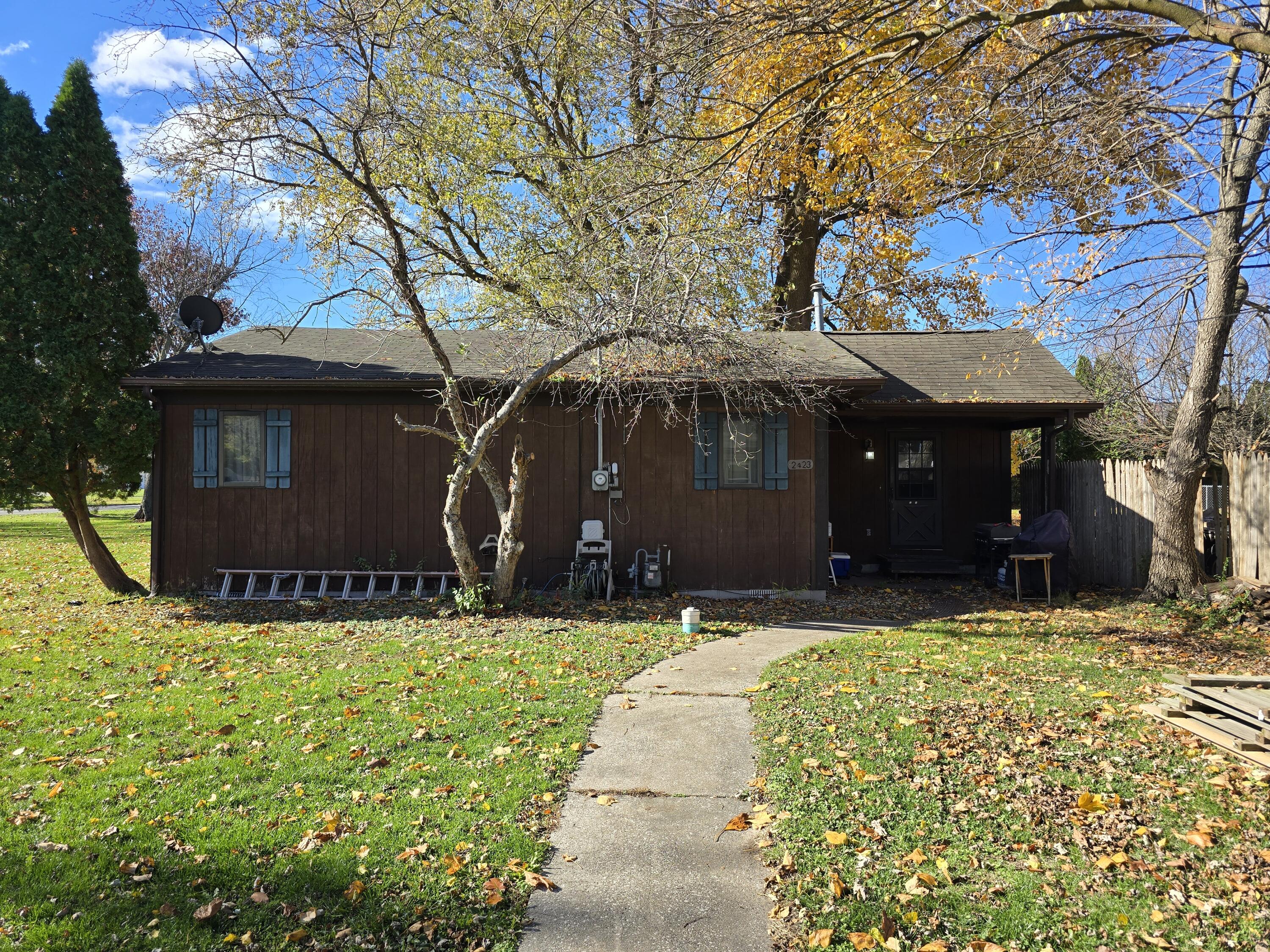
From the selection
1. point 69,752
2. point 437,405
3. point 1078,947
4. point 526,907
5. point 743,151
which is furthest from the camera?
point 437,405

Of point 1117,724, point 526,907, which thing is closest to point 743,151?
point 1117,724

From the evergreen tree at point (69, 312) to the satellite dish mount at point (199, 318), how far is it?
0.84 m

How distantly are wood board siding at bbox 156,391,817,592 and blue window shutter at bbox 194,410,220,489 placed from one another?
0.37 ft

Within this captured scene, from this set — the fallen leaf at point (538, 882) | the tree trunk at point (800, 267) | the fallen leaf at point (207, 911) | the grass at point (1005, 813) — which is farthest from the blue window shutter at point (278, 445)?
the tree trunk at point (800, 267)

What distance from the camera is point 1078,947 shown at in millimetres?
2775

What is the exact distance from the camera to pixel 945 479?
13.1 m

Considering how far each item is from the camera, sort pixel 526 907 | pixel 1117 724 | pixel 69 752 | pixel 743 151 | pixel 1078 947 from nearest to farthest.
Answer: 1. pixel 1078 947
2. pixel 526 907
3. pixel 69 752
4. pixel 1117 724
5. pixel 743 151

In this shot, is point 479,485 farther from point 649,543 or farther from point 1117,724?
point 1117,724

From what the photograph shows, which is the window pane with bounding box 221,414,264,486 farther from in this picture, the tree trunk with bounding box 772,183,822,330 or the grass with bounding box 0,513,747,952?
the tree trunk with bounding box 772,183,822,330

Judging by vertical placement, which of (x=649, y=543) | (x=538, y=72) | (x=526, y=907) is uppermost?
(x=538, y=72)

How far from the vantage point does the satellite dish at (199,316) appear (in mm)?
11164

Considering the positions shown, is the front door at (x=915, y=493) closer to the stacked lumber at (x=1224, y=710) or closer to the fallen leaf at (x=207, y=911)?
the stacked lumber at (x=1224, y=710)

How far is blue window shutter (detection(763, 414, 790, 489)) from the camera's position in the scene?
1074 cm

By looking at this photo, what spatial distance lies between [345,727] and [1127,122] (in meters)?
7.87
